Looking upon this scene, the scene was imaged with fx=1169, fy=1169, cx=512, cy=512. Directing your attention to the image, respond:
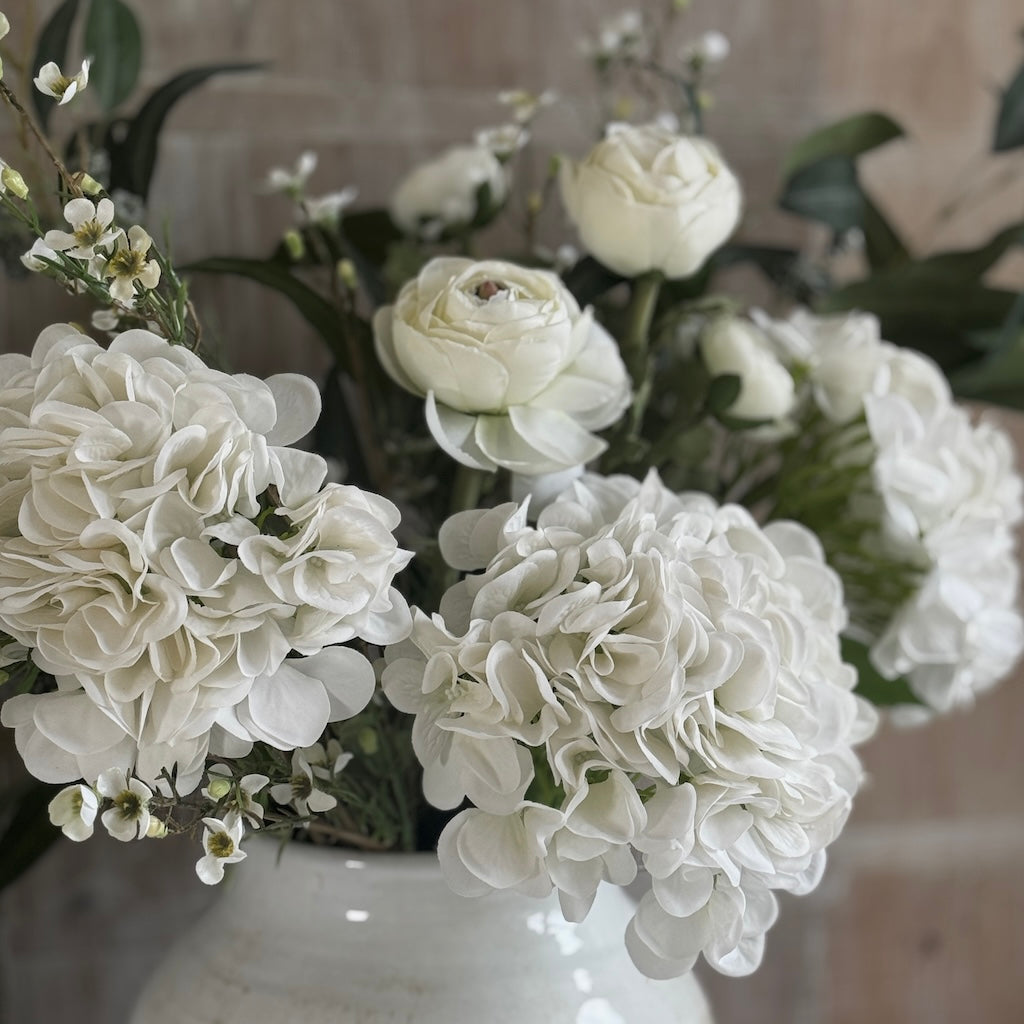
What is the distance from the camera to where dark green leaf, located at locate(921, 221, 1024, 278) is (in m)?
0.69

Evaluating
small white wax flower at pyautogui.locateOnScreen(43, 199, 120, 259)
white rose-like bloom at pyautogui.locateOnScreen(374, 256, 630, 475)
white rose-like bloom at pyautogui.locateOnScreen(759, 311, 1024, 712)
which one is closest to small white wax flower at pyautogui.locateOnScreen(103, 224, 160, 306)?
small white wax flower at pyautogui.locateOnScreen(43, 199, 120, 259)

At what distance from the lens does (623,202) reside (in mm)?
526

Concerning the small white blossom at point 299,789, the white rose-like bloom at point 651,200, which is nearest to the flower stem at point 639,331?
the white rose-like bloom at point 651,200

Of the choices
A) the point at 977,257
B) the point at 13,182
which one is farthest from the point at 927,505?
the point at 13,182

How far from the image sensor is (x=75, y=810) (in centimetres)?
39

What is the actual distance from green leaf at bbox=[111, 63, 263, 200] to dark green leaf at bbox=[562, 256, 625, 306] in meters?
0.20

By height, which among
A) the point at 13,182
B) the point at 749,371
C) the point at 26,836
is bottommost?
the point at 26,836

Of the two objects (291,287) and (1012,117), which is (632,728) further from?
(1012,117)

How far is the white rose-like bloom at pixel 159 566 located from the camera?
0.38 metres

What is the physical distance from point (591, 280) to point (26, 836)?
1.31 feet

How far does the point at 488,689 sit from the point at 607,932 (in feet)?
0.61

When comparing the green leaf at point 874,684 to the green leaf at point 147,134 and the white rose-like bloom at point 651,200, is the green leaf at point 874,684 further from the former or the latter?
the green leaf at point 147,134

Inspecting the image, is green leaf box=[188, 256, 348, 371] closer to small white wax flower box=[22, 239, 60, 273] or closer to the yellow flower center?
small white wax flower box=[22, 239, 60, 273]

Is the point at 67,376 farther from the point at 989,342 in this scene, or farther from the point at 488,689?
the point at 989,342
